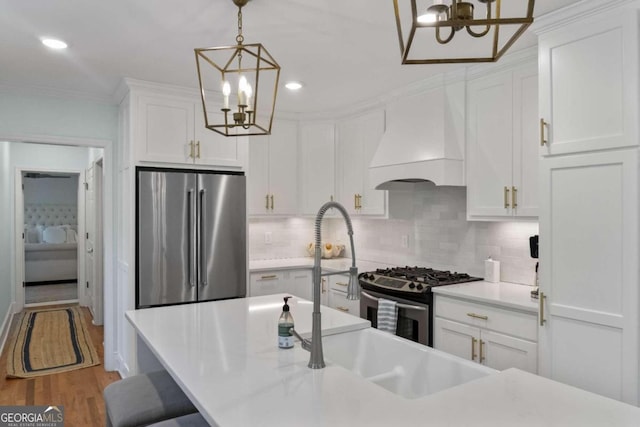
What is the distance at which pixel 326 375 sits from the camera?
1.48m

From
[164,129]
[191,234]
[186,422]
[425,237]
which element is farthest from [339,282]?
[186,422]

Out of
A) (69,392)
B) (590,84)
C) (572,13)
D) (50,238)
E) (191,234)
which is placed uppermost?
(572,13)

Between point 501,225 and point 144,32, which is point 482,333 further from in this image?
point 144,32

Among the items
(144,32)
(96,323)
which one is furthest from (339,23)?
(96,323)

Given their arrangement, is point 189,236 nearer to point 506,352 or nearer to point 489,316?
point 489,316

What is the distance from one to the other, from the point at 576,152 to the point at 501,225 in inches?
48.3

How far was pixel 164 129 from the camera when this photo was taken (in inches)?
145

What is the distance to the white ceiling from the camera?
2.29 m

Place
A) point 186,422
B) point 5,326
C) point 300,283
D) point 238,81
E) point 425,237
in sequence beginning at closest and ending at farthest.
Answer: point 186,422 → point 238,81 → point 425,237 → point 300,283 → point 5,326

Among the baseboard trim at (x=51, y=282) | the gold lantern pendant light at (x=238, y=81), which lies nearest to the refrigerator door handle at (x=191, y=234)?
the gold lantern pendant light at (x=238, y=81)

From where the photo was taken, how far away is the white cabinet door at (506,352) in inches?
103

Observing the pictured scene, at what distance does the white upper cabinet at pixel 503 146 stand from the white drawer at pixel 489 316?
66 cm

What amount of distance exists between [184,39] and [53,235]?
8874 mm

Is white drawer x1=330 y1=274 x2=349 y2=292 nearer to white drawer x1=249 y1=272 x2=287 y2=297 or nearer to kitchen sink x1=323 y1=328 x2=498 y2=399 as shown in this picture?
white drawer x1=249 y1=272 x2=287 y2=297
